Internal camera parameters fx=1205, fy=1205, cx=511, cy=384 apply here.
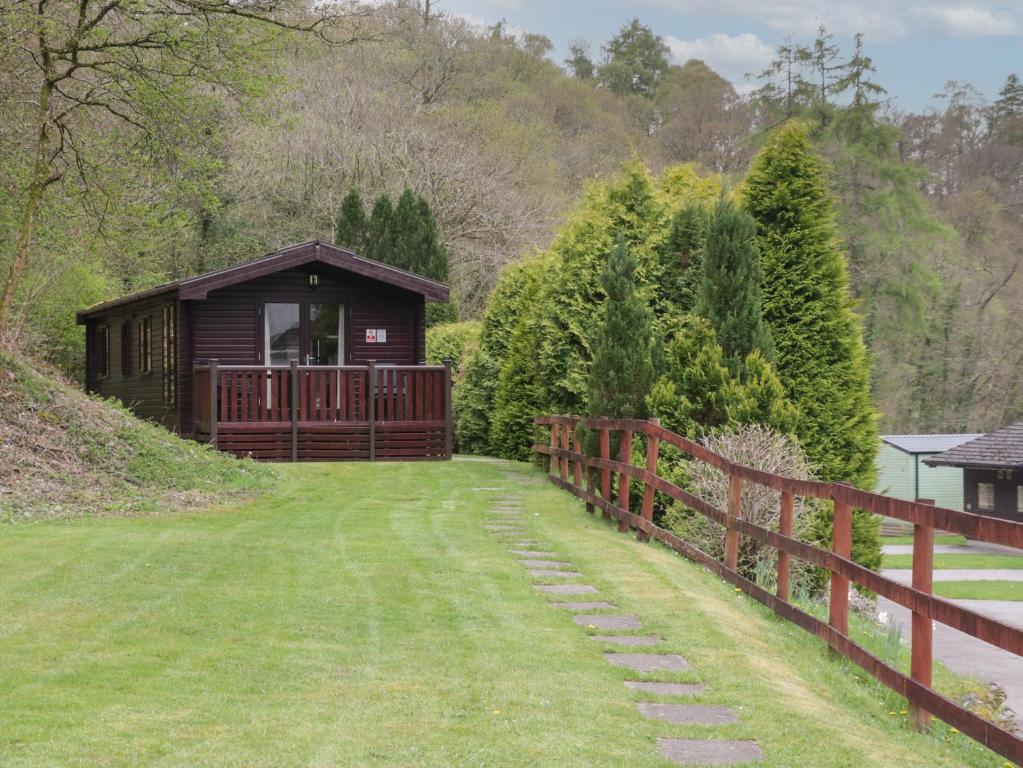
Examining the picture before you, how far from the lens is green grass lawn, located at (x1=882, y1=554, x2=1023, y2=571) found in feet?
105

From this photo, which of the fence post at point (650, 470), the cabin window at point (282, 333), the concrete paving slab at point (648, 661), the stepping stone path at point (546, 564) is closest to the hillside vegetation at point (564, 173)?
the cabin window at point (282, 333)

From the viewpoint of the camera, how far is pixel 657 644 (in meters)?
6.53

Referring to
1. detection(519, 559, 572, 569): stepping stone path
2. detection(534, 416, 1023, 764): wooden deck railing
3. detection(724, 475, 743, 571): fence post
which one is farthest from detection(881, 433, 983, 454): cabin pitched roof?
detection(519, 559, 572, 569): stepping stone path

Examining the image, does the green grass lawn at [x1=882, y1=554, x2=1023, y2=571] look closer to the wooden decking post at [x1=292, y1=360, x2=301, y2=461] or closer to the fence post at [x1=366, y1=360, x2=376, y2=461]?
the fence post at [x1=366, y1=360, x2=376, y2=461]

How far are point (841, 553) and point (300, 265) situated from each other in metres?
14.8

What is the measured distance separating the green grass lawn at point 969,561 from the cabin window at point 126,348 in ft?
62.1

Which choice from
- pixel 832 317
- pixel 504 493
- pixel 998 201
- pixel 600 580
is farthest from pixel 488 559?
pixel 998 201

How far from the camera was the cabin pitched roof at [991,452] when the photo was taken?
39469 millimetres

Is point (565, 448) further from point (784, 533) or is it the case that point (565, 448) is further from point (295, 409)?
point (784, 533)

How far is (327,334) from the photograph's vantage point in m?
21.1

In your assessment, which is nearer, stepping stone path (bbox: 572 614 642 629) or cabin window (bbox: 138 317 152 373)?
stepping stone path (bbox: 572 614 642 629)

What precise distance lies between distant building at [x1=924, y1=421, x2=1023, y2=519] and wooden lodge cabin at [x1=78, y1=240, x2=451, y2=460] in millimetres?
25689

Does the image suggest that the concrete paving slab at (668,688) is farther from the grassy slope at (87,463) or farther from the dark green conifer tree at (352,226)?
the dark green conifer tree at (352,226)

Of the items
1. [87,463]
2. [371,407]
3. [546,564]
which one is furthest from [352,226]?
[546,564]
